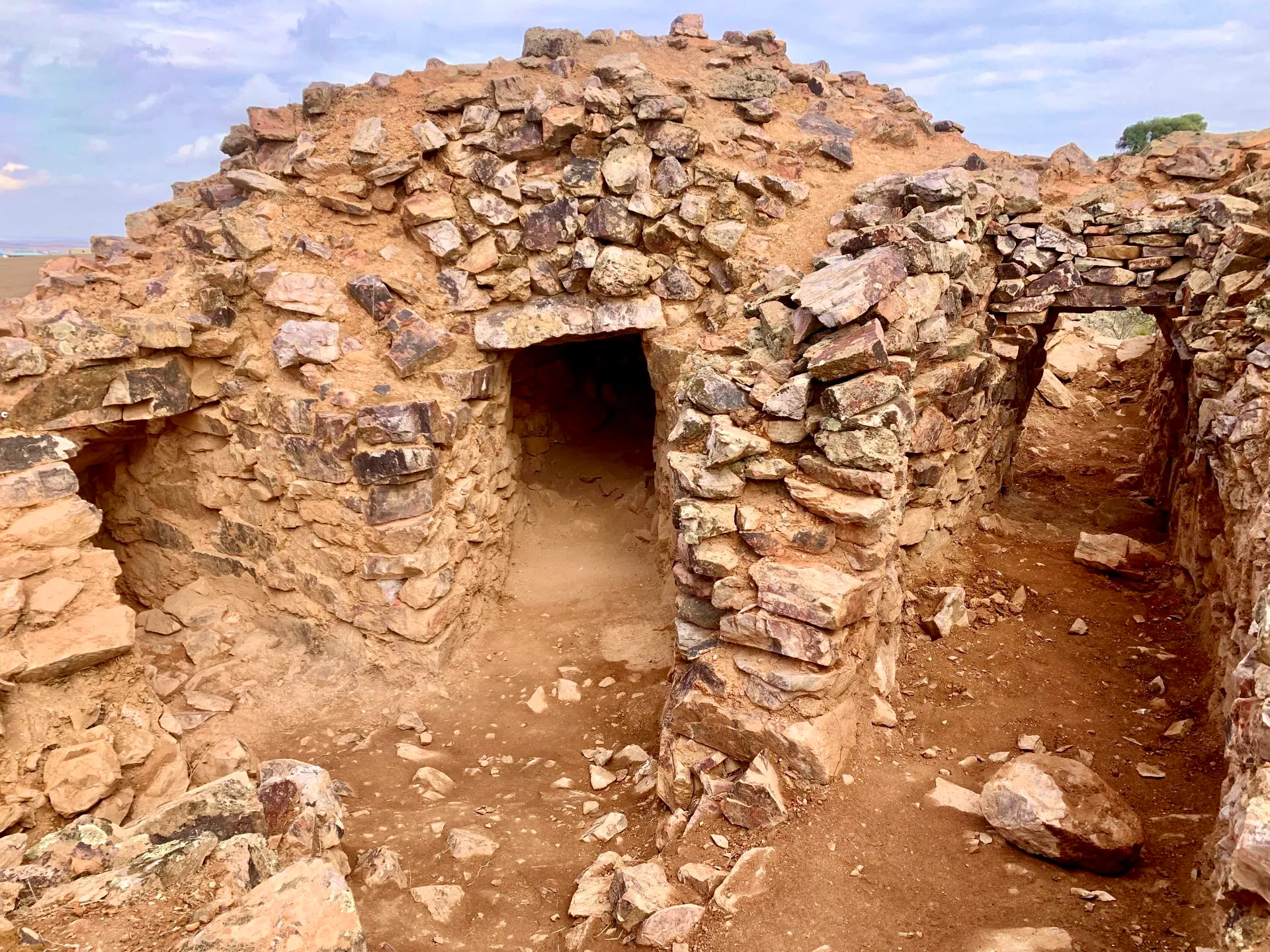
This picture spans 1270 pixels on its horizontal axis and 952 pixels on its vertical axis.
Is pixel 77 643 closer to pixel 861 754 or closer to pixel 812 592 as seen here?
pixel 812 592

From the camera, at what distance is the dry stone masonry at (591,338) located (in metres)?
4.98

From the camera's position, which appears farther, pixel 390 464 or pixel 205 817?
pixel 390 464

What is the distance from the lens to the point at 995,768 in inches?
188

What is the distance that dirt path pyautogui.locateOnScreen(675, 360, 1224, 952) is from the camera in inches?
145

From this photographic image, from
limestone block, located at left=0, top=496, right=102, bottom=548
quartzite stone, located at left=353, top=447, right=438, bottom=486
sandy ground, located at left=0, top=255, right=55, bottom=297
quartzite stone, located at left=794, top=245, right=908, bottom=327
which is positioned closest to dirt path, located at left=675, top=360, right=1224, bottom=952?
quartzite stone, located at left=794, top=245, right=908, bottom=327

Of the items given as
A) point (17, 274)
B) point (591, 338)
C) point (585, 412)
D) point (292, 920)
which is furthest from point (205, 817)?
point (17, 274)

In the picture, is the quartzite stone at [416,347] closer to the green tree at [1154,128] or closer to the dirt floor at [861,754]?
the dirt floor at [861,754]

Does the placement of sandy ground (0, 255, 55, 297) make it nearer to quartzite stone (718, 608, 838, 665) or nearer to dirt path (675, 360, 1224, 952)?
quartzite stone (718, 608, 838, 665)

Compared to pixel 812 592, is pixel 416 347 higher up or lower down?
higher up

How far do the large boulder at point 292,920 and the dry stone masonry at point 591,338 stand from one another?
1.53 m

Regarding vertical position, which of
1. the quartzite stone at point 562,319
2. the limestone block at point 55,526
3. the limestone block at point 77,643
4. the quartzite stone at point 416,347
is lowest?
the limestone block at point 77,643

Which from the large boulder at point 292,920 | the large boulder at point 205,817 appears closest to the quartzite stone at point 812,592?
the large boulder at point 292,920

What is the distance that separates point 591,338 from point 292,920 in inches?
222

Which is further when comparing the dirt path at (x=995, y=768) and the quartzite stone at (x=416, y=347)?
the quartzite stone at (x=416, y=347)
